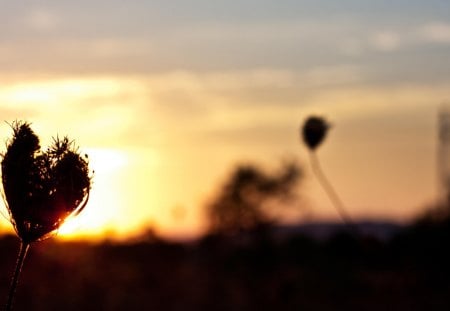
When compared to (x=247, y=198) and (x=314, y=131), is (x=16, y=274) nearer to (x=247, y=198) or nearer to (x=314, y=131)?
(x=314, y=131)

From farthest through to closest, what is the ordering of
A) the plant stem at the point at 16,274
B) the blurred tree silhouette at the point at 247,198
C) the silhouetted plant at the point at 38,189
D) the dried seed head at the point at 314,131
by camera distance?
the blurred tree silhouette at the point at 247,198 < the dried seed head at the point at 314,131 < the silhouetted plant at the point at 38,189 < the plant stem at the point at 16,274

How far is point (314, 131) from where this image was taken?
39.5 ft

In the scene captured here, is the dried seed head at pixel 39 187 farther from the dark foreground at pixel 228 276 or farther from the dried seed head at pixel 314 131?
the dark foreground at pixel 228 276

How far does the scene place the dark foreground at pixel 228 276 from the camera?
3662cm

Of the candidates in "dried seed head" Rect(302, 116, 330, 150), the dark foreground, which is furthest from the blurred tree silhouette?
"dried seed head" Rect(302, 116, 330, 150)

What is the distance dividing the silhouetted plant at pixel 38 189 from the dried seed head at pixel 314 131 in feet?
19.7

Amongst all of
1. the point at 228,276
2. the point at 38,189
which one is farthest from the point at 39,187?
the point at 228,276

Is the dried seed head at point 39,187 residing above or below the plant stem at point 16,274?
above

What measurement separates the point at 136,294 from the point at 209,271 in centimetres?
1521

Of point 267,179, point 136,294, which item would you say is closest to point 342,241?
point 267,179

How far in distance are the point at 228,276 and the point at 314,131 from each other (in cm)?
4143

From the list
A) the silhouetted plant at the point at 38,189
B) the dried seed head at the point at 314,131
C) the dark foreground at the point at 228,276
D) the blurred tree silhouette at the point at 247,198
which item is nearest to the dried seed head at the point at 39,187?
the silhouetted plant at the point at 38,189

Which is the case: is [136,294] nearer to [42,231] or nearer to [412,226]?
[412,226]

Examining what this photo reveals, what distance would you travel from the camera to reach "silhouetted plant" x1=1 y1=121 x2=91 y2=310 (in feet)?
19.8
